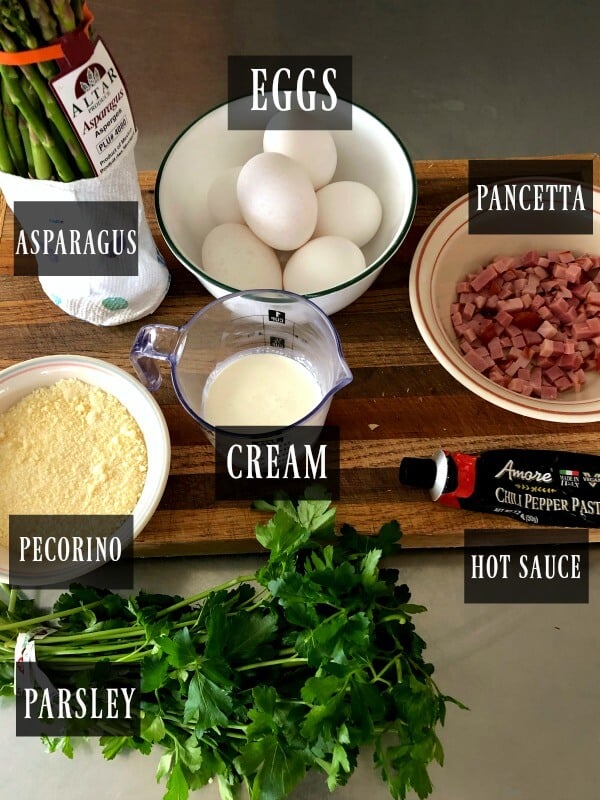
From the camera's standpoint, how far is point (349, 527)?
89 centimetres

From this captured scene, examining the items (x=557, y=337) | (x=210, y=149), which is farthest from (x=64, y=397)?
(x=557, y=337)

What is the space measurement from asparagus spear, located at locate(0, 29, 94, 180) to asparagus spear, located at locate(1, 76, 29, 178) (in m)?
0.02

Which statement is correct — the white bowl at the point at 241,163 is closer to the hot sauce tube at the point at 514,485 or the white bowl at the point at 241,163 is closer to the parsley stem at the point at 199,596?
the hot sauce tube at the point at 514,485

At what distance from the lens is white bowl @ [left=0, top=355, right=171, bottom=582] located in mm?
933

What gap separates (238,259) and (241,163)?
194 mm

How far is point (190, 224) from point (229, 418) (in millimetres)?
296

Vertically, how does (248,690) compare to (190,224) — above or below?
below

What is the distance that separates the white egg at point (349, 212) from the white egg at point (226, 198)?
112 mm

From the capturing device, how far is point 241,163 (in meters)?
1.08

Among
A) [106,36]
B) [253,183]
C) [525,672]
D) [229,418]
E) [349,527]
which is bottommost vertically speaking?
[525,672]

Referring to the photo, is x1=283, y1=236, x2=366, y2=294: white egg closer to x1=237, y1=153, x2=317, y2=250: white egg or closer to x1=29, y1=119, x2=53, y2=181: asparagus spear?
x1=237, y1=153, x2=317, y2=250: white egg

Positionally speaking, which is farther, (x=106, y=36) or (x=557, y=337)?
(x=106, y=36)

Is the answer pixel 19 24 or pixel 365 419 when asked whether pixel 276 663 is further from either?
pixel 19 24

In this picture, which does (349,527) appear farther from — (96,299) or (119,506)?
(96,299)
